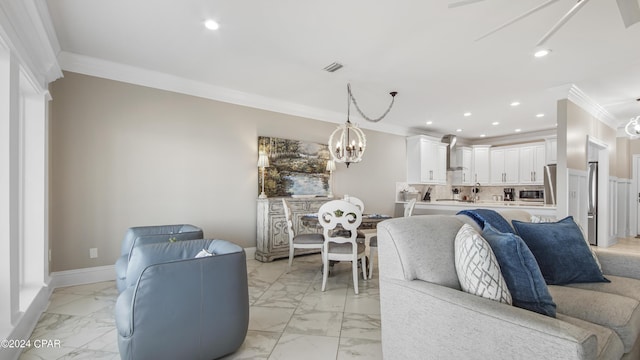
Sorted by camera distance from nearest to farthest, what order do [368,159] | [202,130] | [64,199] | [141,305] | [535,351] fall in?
[535,351]
[141,305]
[64,199]
[202,130]
[368,159]

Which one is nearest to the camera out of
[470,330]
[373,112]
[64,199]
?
[470,330]

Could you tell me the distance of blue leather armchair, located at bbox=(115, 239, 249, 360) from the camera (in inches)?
65.4

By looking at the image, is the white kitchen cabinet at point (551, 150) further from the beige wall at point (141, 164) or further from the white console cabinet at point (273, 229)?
the beige wall at point (141, 164)

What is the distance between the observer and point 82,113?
11.2 feet

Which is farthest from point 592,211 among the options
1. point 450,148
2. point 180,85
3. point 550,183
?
point 180,85

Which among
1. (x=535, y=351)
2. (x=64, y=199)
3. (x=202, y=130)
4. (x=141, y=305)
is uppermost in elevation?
(x=202, y=130)

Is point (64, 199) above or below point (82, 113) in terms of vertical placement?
below

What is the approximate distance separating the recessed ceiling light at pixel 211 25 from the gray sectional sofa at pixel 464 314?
230 cm

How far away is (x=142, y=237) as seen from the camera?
253 centimetres

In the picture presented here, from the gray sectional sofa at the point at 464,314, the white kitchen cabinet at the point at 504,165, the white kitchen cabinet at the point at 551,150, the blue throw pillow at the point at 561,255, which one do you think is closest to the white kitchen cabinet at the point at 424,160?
the white kitchen cabinet at the point at 504,165

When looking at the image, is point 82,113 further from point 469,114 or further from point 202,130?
point 469,114

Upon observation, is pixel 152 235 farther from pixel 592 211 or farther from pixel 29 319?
pixel 592 211

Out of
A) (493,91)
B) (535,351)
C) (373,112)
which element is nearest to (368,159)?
(373,112)

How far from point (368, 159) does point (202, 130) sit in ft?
11.2
